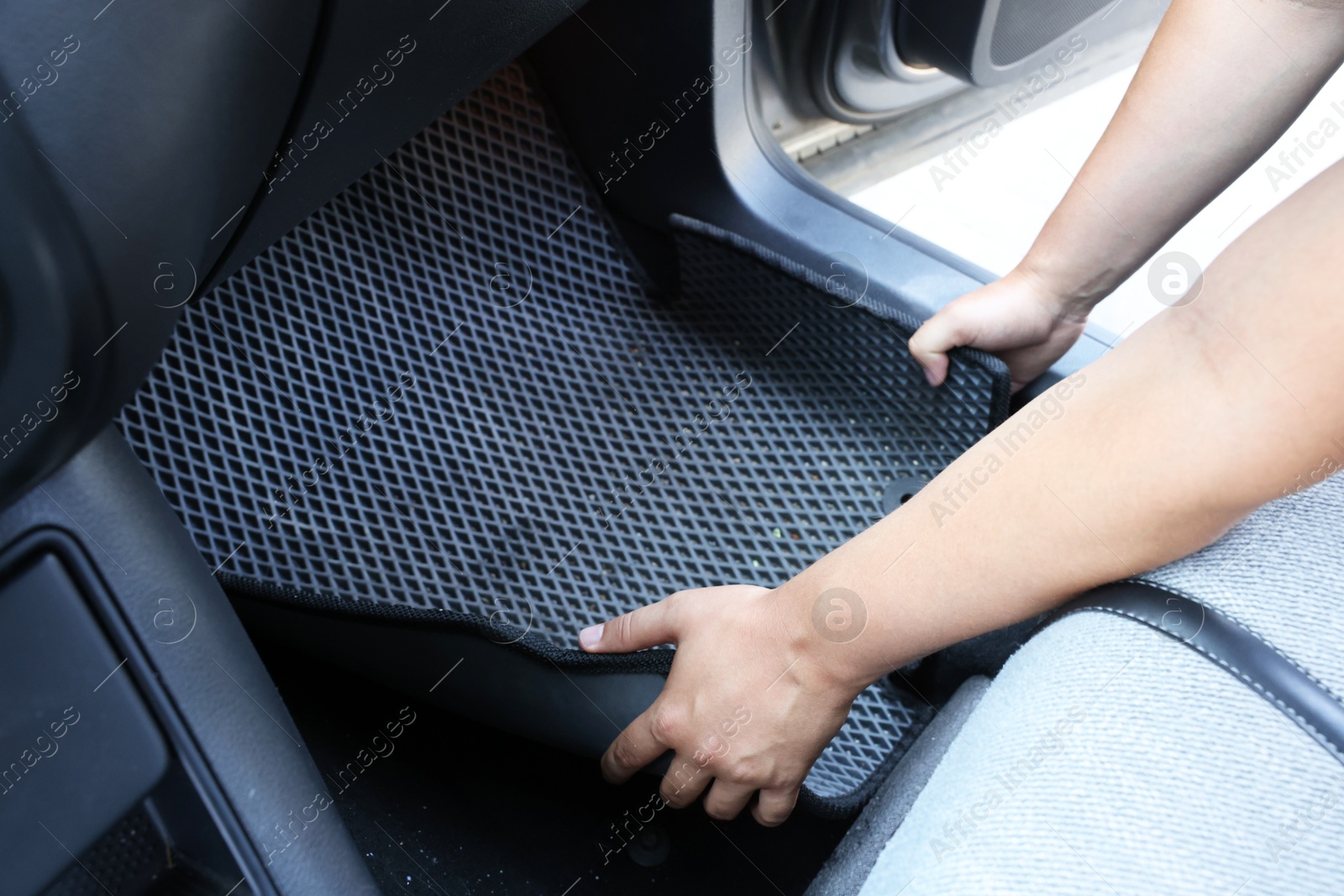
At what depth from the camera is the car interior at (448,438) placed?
448 mm

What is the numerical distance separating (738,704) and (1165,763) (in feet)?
0.79

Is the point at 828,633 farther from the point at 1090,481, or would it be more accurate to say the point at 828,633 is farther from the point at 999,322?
the point at 999,322

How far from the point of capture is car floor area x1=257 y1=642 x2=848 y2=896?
0.74m

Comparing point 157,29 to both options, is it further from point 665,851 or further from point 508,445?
point 665,851

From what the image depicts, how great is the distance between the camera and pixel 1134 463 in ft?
1.21

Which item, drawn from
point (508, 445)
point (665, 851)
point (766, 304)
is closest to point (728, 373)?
point (766, 304)

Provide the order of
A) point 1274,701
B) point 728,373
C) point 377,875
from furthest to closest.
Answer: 1. point 728,373
2. point 377,875
3. point 1274,701

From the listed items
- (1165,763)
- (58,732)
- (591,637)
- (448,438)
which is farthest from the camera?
(448,438)

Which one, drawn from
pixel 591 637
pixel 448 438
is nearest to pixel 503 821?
pixel 591 637

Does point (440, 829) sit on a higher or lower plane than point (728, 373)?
lower

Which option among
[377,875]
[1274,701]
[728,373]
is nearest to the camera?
[1274,701]

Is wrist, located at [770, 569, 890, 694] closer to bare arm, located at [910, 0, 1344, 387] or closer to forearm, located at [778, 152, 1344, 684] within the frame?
forearm, located at [778, 152, 1344, 684]

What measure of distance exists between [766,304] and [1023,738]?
0.52m

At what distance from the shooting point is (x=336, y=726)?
0.79 m
